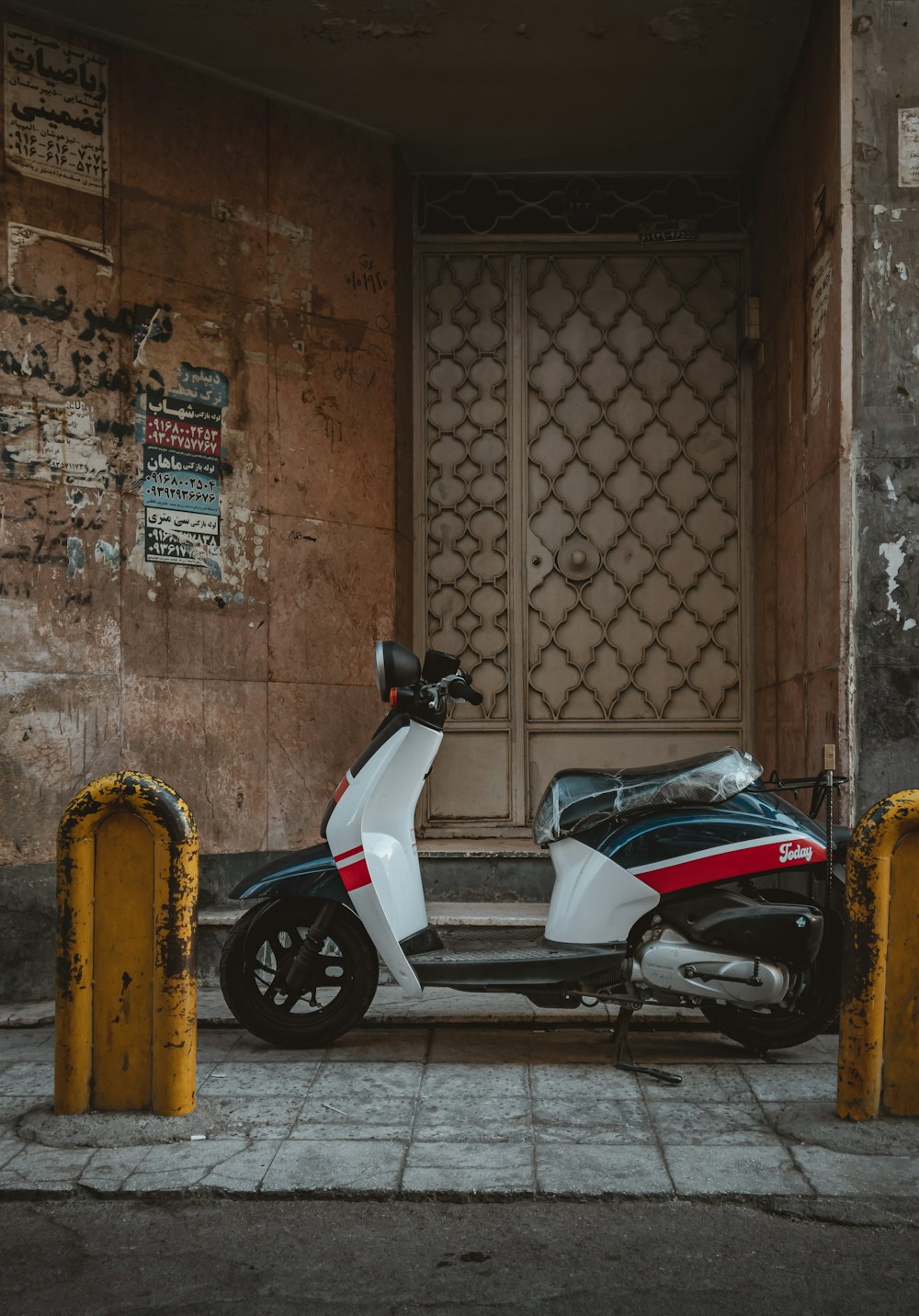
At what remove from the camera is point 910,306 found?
18.4ft

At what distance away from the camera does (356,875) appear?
457cm

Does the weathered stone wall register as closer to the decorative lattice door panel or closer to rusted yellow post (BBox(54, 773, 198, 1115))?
the decorative lattice door panel

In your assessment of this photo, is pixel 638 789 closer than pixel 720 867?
No

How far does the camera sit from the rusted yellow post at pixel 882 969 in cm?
375

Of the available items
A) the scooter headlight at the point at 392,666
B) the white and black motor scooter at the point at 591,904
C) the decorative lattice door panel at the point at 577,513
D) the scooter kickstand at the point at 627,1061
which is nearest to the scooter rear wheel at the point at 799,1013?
the white and black motor scooter at the point at 591,904

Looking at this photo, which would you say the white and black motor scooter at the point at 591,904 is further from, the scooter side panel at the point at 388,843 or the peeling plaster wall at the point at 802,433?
the peeling plaster wall at the point at 802,433

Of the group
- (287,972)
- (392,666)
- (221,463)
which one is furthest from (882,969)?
(221,463)

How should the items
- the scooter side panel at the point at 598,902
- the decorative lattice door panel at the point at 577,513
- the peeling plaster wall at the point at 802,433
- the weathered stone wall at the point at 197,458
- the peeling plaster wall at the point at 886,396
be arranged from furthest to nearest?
the decorative lattice door panel at the point at 577,513
the weathered stone wall at the point at 197,458
the peeling plaster wall at the point at 802,433
the peeling plaster wall at the point at 886,396
the scooter side panel at the point at 598,902

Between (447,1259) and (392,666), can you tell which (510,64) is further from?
(447,1259)

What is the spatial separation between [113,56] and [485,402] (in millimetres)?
2732

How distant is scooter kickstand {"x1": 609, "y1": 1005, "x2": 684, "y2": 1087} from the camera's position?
14.1ft

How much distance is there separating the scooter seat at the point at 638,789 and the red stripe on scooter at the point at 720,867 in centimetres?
21

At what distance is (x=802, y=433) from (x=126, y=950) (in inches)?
167

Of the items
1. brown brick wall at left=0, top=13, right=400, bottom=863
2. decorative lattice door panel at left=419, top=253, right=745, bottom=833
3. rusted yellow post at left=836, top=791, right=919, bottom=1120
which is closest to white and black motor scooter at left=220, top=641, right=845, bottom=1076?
rusted yellow post at left=836, top=791, right=919, bottom=1120
